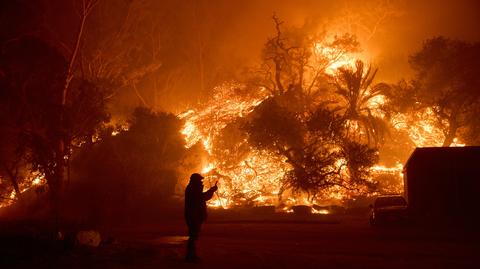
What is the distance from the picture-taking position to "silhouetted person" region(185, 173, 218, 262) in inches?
384

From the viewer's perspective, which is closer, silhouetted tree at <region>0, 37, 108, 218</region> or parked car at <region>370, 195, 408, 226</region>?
parked car at <region>370, 195, 408, 226</region>

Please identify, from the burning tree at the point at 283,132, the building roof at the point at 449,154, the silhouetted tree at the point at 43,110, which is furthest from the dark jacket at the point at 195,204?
the burning tree at the point at 283,132

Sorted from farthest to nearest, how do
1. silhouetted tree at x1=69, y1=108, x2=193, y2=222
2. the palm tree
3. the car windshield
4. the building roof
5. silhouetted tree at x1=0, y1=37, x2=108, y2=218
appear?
the palm tree → silhouetted tree at x1=69, y1=108, x2=193, y2=222 → silhouetted tree at x1=0, y1=37, x2=108, y2=218 → the building roof → the car windshield

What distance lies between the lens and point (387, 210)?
19.4m

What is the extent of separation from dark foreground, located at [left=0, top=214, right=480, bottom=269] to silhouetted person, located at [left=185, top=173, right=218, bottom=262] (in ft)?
1.15

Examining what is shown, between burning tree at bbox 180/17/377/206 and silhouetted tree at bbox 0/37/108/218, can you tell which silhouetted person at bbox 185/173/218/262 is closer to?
silhouetted tree at bbox 0/37/108/218

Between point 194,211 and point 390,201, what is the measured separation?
13073 millimetres

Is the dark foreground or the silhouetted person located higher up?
the silhouetted person

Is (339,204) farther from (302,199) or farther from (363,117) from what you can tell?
(363,117)

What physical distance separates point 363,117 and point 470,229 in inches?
597

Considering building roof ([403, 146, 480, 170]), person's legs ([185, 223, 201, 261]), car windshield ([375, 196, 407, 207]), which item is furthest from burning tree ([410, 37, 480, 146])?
person's legs ([185, 223, 201, 261])

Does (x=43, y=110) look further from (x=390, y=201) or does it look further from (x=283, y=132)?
(x=390, y=201)

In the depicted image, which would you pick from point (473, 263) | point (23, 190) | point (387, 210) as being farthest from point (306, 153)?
point (23, 190)

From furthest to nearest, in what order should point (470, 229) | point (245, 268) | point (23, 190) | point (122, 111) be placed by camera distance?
1. point (122, 111)
2. point (23, 190)
3. point (470, 229)
4. point (245, 268)
